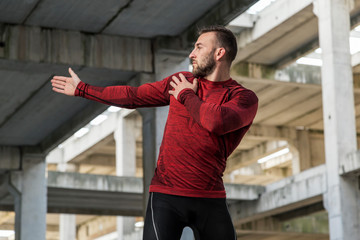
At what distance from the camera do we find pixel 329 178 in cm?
3048

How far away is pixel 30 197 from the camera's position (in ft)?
82.6

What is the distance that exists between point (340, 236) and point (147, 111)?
16.1 m

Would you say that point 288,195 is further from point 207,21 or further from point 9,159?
point 207,21

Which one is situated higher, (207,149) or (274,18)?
(274,18)

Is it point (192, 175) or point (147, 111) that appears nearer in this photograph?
point (192, 175)

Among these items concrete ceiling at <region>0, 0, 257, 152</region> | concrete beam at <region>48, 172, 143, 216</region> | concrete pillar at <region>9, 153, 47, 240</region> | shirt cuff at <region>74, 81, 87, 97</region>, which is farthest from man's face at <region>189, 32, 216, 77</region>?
concrete beam at <region>48, 172, 143, 216</region>

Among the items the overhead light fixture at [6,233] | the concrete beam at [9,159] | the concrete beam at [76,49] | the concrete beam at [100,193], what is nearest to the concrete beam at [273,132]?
the concrete beam at [100,193]

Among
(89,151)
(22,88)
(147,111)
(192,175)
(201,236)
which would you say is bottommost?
(201,236)

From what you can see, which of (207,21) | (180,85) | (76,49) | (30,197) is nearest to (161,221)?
(180,85)

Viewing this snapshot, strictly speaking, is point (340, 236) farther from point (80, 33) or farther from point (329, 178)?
point (80, 33)

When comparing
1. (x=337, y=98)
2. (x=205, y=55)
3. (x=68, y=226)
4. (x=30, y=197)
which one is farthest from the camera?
(x=68, y=226)

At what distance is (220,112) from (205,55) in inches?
19.6

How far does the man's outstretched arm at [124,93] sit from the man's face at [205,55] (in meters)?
0.29

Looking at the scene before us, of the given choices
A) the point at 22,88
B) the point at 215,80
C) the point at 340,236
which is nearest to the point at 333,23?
the point at 340,236
